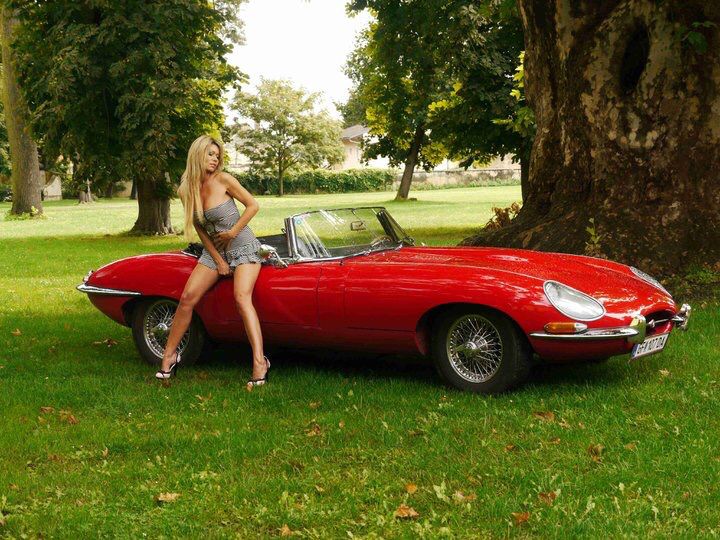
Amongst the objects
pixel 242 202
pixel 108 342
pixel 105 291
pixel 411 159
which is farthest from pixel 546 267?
pixel 411 159

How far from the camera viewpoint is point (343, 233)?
737 cm

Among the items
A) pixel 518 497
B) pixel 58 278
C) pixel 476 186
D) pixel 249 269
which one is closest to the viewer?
pixel 518 497

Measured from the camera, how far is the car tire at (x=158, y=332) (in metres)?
7.59

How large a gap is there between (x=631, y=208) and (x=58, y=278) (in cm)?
956

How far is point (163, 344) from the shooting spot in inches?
307

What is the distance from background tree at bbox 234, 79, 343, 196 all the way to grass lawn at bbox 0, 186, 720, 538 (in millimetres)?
72640

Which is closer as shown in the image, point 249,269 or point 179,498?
point 179,498

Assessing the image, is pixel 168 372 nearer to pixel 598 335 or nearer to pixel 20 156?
pixel 598 335

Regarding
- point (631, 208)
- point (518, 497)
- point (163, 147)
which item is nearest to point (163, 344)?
point (518, 497)

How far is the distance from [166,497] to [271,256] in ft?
9.01

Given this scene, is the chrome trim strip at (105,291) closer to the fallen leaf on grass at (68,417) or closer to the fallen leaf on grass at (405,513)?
the fallen leaf on grass at (68,417)

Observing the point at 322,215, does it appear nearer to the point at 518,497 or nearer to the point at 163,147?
the point at 518,497

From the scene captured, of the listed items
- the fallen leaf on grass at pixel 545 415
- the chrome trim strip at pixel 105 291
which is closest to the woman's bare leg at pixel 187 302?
the chrome trim strip at pixel 105 291

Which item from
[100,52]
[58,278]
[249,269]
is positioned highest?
[100,52]
